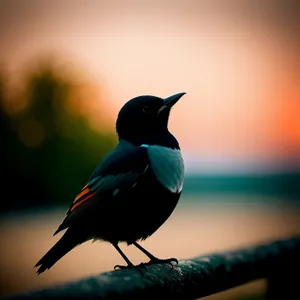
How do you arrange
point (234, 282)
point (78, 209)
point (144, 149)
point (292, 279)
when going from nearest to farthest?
point (234, 282) → point (292, 279) → point (78, 209) → point (144, 149)

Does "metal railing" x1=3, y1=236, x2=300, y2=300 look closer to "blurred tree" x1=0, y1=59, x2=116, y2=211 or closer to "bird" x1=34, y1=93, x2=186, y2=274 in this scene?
"bird" x1=34, y1=93, x2=186, y2=274

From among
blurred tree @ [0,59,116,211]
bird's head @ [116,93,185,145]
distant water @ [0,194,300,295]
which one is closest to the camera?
bird's head @ [116,93,185,145]

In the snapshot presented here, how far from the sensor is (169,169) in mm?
3201

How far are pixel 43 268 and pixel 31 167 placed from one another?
95.9 feet

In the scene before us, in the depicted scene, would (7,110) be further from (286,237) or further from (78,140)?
(286,237)

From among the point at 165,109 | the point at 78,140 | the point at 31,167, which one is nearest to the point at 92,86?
the point at 78,140

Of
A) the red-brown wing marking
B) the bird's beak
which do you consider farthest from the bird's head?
the red-brown wing marking

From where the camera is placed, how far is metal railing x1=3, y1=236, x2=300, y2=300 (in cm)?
158

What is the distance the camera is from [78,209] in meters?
3.10

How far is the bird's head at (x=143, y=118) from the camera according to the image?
3485 millimetres

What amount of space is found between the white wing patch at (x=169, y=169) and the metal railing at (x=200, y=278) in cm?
71

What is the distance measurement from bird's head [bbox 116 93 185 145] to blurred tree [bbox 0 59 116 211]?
91.2 feet

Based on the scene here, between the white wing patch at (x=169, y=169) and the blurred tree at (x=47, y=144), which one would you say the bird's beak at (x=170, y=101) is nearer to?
the white wing patch at (x=169, y=169)

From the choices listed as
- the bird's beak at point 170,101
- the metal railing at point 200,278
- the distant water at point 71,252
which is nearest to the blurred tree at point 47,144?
the distant water at point 71,252
